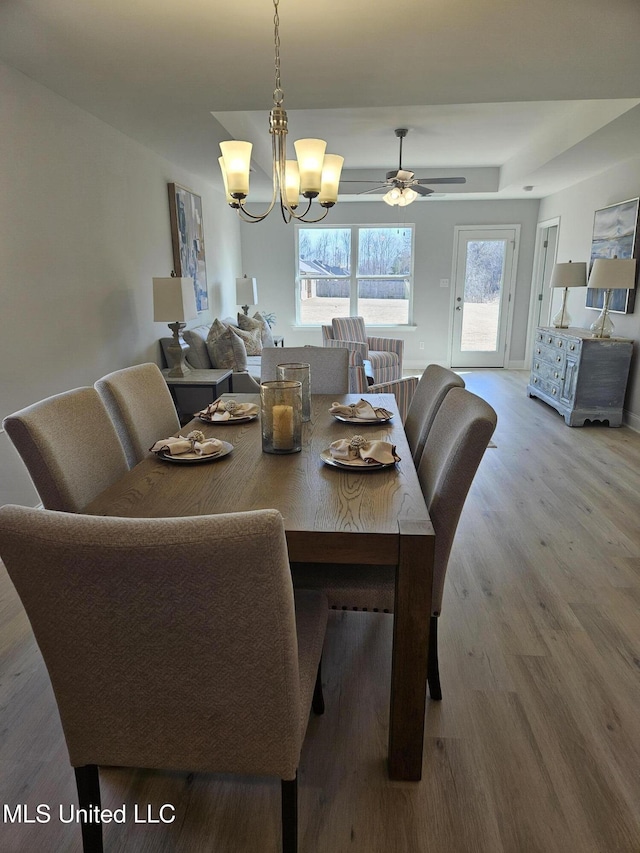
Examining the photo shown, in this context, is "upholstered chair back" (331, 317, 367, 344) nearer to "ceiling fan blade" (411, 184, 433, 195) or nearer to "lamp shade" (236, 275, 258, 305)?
"lamp shade" (236, 275, 258, 305)

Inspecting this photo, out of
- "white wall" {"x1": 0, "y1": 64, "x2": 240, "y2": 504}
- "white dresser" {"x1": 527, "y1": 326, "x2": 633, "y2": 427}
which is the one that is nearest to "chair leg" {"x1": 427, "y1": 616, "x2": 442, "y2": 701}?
"white wall" {"x1": 0, "y1": 64, "x2": 240, "y2": 504}

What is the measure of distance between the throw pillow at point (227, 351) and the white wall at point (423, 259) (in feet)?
10.2

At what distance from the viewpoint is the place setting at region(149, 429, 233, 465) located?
5.69ft

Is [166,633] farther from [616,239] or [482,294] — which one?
[482,294]

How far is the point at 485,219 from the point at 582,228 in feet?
5.78

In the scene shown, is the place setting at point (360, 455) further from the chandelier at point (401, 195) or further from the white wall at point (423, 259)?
the white wall at point (423, 259)

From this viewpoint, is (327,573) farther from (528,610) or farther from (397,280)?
(397,280)

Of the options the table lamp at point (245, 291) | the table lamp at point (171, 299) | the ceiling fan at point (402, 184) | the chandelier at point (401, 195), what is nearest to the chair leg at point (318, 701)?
the table lamp at point (171, 299)

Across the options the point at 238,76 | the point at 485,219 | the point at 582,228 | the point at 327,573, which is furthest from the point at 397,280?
the point at 327,573

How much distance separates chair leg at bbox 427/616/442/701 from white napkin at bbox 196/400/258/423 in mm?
1154

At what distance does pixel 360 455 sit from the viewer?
1.70 m

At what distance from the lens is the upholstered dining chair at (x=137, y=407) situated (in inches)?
80.0

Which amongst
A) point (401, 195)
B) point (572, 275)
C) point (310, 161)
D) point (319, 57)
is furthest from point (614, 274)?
point (310, 161)

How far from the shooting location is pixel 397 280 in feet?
24.9
